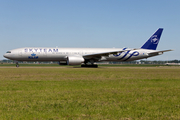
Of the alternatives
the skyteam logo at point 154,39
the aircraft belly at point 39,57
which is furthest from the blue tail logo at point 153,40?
the aircraft belly at point 39,57

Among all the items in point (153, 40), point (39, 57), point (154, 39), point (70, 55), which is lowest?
point (39, 57)

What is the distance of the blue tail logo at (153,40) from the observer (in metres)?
40.6

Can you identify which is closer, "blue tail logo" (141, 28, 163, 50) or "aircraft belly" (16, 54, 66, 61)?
"aircraft belly" (16, 54, 66, 61)

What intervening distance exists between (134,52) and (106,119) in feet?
118

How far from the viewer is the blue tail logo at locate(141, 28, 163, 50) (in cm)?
4059

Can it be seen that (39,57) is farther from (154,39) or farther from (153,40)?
(154,39)

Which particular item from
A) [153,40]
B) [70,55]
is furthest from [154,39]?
[70,55]

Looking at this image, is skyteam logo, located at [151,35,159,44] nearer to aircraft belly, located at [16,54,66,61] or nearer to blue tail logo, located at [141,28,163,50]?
blue tail logo, located at [141,28,163,50]

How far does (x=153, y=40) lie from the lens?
40656mm

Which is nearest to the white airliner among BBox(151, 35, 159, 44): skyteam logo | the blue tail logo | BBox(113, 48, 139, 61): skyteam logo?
BBox(113, 48, 139, 61): skyteam logo

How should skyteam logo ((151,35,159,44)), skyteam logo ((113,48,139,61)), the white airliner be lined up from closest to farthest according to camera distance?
the white airliner → skyteam logo ((113,48,139,61)) → skyteam logo ((151,35,159,44))

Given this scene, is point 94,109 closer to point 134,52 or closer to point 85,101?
point 85,101

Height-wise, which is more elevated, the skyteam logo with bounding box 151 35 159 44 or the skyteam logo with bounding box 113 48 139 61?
the skyteam logo with bounding box 151 35 159 44

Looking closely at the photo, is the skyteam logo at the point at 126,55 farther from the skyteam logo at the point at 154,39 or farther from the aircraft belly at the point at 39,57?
the aircraft belly at the point at 39,57
